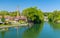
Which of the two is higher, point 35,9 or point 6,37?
point 35,9

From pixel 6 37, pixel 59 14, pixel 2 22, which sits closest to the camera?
pixel 6 37

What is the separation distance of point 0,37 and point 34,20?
144 feet

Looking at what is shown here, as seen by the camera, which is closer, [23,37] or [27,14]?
[23,37]

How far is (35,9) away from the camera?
68438mm

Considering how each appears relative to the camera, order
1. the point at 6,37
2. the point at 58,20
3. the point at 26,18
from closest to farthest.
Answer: the point at 6,37 < the point at 26,18 < the point at 58,20

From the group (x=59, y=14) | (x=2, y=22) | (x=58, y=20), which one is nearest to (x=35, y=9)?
(x=58, y=20)

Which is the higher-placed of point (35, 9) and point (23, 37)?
point (35, 9)

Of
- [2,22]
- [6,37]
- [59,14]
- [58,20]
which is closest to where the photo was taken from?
[6,37]

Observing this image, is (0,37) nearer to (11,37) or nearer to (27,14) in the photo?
(11,37)

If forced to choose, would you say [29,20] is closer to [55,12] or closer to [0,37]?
[55,12]

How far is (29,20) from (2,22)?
23.8 m

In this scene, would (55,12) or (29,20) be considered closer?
(29,20)

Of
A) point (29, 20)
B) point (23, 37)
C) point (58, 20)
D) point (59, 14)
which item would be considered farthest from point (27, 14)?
point (23, 37)

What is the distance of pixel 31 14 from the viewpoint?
6519cm
